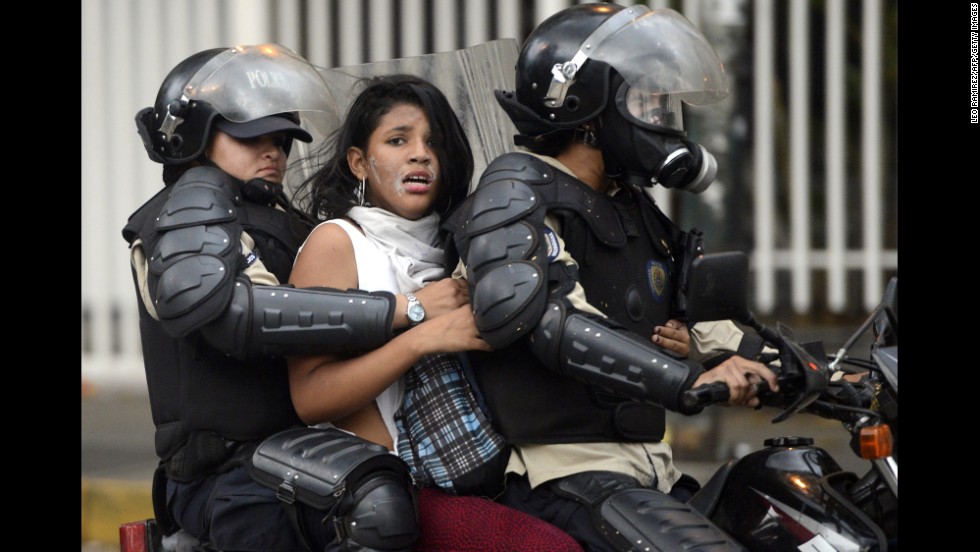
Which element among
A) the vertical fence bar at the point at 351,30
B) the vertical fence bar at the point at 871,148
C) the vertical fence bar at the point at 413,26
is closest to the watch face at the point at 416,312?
the vertical fence bar at the point at 413,26

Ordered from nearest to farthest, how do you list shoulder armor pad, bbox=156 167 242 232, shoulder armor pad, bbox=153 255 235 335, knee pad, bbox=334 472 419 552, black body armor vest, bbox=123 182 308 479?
knee pad, bbox=334 472 419 552 < shoulder armor pad, bbox=153 255 235 335 < shoulder armor pad, bbox=156 167 242 232 < black body armor vest, bbox=123 182 308 479

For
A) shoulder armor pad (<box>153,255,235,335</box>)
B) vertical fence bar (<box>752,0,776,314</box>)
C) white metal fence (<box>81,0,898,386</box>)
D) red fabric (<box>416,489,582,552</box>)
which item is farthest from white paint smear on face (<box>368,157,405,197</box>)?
vertical fence bar (<box>752,0,776,314</box>)

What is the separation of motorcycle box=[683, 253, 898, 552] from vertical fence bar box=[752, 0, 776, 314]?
15.0 ft

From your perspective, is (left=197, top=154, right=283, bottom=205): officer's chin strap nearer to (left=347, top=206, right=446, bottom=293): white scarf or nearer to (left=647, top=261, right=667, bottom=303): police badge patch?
(left=347, top=206, right=446, bottom=293): white scarf

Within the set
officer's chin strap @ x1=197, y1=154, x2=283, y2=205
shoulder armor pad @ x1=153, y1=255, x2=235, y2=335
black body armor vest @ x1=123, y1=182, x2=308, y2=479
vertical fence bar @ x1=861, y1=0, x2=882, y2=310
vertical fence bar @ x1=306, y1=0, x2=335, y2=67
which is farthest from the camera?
vertical fence bar @ x1=306, y1=0, x2=335, y2=67

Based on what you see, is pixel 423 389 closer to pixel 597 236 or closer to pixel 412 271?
pixel 412 271

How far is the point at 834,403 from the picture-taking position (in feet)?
9.82

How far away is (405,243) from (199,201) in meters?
0.54

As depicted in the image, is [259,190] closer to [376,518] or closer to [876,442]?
A: [376,518]

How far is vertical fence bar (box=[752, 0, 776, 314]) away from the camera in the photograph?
24.3 ft

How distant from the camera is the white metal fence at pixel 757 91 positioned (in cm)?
737
